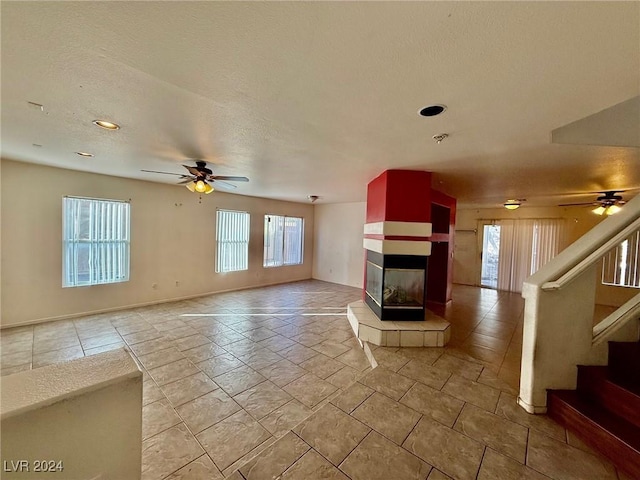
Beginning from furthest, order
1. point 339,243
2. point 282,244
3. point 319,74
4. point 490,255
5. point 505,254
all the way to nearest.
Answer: point 339,243
point 282,244
point 490,255
point 505,254
point 319,74

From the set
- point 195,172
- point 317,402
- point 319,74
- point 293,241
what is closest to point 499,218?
point 293,241

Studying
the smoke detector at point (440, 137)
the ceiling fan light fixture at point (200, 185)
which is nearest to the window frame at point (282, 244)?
the ceiling fan light fixture at point (200, 185)

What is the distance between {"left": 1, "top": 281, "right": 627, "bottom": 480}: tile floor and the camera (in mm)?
1589

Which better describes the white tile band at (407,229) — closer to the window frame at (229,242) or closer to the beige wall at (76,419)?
the beige wall at (76,419)

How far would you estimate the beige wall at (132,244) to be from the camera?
381 centimetres

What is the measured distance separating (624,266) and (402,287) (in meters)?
5.65

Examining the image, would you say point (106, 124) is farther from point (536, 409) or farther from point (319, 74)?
point (536, 409)

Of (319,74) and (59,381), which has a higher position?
(319,74)

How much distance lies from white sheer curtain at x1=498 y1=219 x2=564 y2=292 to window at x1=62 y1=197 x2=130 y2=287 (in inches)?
372

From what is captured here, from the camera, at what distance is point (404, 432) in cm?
183

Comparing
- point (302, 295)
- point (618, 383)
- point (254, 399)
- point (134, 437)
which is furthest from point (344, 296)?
point (134, 437)

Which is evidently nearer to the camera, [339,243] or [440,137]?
[440,137]

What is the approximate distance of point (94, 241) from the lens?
177 inches

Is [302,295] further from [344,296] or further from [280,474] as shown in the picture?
[280,474]
